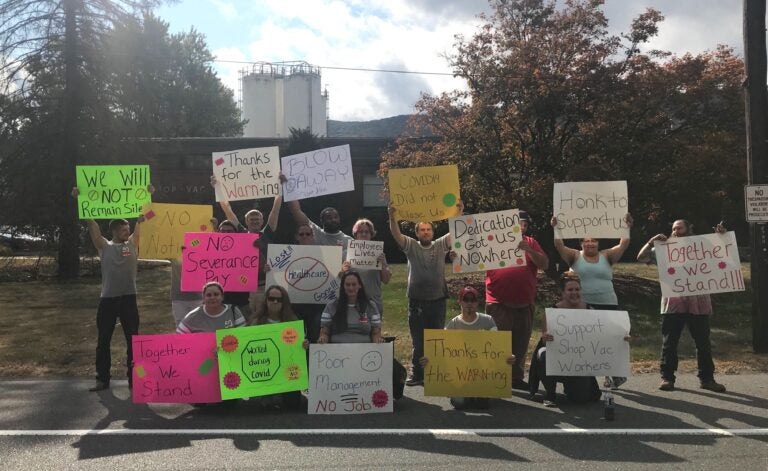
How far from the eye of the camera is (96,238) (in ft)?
19.4

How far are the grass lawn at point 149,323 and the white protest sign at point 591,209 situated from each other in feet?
6.70

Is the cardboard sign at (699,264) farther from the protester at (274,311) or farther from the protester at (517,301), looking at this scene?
the protester at (274,311)

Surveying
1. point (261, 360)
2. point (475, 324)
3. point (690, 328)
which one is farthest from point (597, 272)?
point (261, 360)

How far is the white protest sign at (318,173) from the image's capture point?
21.4 ft

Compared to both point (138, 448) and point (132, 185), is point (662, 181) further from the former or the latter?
point (138, 448)

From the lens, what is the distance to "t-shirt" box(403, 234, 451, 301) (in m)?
5.97

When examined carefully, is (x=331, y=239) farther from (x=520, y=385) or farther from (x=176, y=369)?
(x=520, y=385)

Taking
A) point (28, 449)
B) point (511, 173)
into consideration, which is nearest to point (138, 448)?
point (28, 449)

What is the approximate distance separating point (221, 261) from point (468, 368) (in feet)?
8.66

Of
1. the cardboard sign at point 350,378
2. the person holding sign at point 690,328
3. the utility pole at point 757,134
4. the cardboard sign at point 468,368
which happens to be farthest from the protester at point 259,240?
the utility pole at point 757,134

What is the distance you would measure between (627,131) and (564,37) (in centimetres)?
240

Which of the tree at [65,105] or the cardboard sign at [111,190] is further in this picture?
the tree at [65,105]

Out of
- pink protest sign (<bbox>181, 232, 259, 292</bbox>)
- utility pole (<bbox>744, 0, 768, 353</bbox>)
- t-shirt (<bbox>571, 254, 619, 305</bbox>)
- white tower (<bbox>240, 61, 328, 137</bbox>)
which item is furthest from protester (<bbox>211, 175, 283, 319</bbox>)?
white tower (<bbox>240, 61, 328, 137</bbox>)

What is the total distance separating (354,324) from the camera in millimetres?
5379
